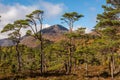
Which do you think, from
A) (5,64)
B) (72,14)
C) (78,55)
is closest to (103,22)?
(72,14)

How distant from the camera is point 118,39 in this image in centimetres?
3981

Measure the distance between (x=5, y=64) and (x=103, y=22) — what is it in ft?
127

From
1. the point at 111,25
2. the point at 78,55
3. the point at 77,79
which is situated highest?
the point at 111,25

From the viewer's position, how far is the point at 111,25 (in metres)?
40.2

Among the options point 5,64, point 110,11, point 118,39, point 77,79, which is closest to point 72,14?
point 110,11

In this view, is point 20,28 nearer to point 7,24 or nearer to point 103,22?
point 7,24

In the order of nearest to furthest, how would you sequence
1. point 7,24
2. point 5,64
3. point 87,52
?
point 7,24 → point 87,52 → point 5,64

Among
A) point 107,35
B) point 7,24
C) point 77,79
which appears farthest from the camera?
point 7,24

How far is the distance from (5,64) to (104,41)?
37.5m

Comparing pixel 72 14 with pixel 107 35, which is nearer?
pixel 107 35

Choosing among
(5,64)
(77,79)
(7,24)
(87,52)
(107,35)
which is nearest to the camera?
(77,79)

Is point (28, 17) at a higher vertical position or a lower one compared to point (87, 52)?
higher

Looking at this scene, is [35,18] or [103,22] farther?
[35,18]

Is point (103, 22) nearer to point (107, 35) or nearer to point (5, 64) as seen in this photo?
point (107, 35)
